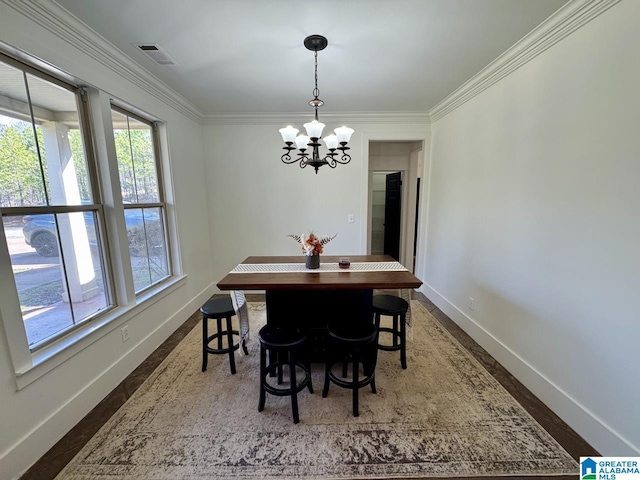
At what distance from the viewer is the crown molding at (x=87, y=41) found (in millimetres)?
1473

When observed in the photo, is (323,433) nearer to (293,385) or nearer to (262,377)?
(293,385)

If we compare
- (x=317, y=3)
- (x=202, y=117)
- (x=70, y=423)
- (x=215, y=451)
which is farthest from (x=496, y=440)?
(x=202, y=117)

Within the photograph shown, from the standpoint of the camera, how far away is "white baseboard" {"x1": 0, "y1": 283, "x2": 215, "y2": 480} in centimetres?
137

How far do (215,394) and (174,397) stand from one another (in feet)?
0.98

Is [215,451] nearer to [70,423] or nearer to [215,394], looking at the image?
[215,394]

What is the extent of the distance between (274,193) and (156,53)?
2.05 meters

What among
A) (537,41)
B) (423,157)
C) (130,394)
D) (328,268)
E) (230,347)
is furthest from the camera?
(423,157)

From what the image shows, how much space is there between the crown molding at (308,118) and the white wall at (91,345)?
503 mm

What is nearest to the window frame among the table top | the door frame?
the table top

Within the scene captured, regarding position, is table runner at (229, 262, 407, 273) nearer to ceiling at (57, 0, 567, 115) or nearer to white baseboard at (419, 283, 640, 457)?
white baseboard at (419, 283, 640, 457)

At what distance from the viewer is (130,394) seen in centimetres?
197

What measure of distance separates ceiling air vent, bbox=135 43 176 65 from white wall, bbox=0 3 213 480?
321 mm

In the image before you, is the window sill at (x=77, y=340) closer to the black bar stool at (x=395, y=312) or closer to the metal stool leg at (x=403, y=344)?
the black bar stool at (x=395, y=312)

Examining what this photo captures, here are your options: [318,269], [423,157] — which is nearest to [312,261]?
[318,269]
